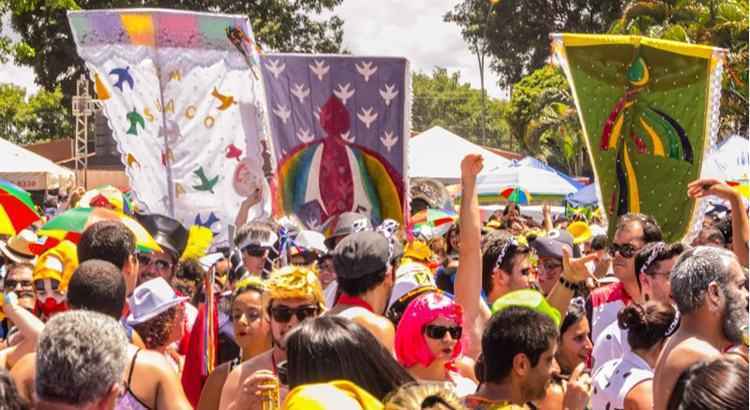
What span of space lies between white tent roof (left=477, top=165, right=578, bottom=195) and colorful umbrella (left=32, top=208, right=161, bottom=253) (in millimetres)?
11942

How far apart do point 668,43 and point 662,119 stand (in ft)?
1.54

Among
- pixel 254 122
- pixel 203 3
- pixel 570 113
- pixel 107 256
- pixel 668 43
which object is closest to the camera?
pixel 107 256

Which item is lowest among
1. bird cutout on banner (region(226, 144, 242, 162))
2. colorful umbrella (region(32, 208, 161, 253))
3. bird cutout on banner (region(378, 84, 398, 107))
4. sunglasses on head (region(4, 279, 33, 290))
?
sunglasses on head (region(4, 279, 33, 290))

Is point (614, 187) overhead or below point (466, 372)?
overhead

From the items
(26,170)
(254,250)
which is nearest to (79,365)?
(254,250)

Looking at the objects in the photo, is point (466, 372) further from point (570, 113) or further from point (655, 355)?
point (570, 113)

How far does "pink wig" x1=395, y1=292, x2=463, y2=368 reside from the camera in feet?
15.9

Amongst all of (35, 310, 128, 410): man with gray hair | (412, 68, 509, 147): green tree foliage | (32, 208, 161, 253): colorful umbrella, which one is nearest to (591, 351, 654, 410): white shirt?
(35, 310, 128, 410): man with gray hair

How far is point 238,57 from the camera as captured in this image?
9289 mm

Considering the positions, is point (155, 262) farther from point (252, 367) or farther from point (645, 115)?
point (645, 115)

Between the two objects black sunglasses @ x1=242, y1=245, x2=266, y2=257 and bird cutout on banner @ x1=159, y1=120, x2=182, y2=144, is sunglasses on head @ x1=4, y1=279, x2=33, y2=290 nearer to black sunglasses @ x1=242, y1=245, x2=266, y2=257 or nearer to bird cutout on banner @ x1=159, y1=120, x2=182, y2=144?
black sunglasses @ x1=242, y1=245, x2=266, y2=257

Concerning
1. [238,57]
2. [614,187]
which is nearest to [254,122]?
[238,57]

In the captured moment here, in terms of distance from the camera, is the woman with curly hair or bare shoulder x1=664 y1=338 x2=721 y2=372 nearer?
bare shoulder x1=664 y1=338 x2=721 y2=372

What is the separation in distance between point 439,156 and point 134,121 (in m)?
14.7
